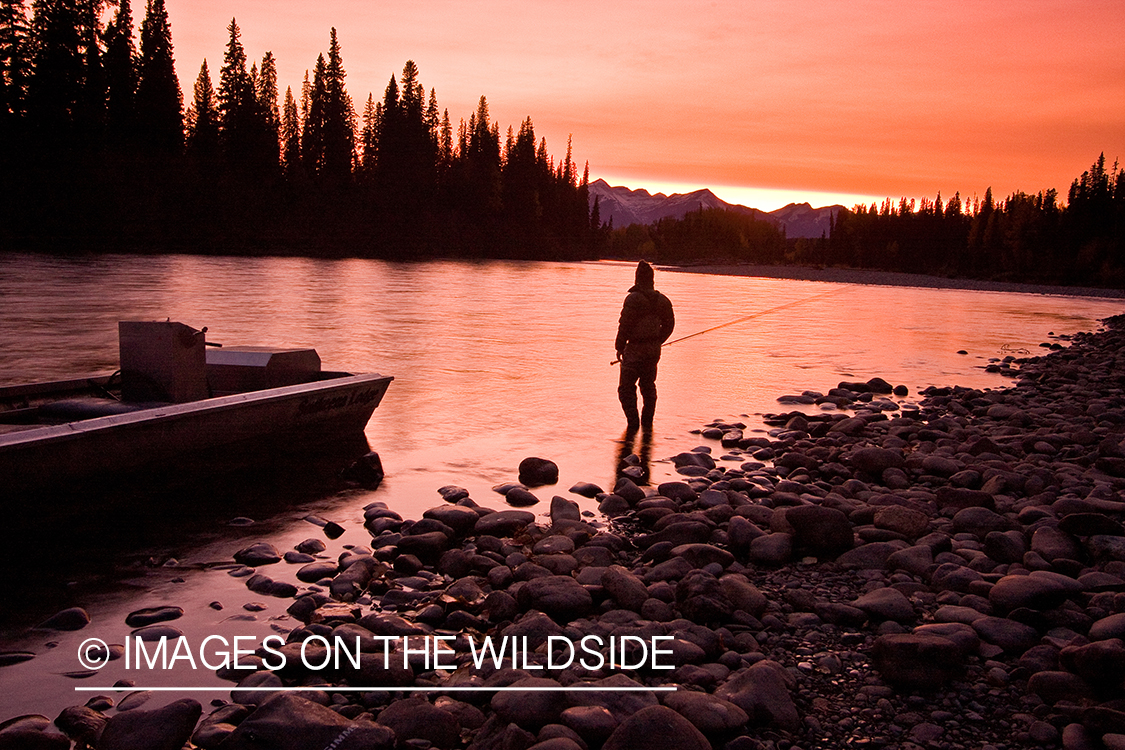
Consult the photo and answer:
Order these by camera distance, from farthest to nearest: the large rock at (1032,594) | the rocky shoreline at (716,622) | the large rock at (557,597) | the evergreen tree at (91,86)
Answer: the evergreen tree at (91,86) < the large rock at (557,597) < the large rock at (1032,594) < the rocky shoreline at (716,622)

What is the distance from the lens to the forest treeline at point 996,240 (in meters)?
109

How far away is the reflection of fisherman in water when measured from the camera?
26.6ft

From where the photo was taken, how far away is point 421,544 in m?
5.61

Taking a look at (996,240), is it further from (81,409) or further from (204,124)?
(81,409)

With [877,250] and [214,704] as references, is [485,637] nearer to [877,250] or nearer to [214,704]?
[214,704]

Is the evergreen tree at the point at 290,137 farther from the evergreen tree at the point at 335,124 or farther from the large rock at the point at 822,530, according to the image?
the large rock at the point at 822,530

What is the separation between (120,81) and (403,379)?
3190 inches

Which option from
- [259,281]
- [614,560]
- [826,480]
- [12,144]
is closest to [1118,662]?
[614,560]

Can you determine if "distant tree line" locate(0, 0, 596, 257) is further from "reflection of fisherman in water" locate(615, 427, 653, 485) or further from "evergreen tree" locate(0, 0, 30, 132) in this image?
"reflection of fisherman in water" locate(615, 427, 653, 485)

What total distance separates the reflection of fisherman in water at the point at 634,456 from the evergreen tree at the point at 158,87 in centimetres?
8562

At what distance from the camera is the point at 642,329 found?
31.6 ft

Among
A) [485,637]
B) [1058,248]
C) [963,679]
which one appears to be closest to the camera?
[963,679]

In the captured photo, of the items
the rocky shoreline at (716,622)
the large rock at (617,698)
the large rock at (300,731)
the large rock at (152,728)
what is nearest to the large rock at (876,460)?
the rocky shoreline at (716,622)

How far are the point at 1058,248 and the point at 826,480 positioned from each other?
5327 inches
